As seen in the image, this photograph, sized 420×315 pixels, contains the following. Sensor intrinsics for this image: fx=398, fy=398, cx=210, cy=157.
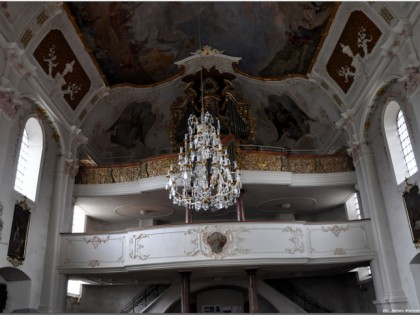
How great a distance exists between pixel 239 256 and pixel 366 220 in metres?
4.31

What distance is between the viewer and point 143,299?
16.4 metres

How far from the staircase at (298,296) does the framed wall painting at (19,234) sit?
972 cm

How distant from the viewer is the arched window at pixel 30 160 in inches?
441

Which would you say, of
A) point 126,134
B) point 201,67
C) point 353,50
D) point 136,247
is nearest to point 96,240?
point 136,247

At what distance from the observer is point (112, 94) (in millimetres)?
15250

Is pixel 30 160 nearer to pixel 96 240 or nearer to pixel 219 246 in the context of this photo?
pixel 96 240

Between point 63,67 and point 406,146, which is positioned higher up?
point 63,67

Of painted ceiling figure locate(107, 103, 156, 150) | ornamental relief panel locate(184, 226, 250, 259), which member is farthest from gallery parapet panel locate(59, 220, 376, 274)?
painted ceiling figure locate(107, 103, 156, 150)

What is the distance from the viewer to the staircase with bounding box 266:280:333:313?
51.6 ft

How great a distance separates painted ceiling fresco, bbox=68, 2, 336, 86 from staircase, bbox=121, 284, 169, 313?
844 centimetres

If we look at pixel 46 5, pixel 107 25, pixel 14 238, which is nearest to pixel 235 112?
pixel 107 25

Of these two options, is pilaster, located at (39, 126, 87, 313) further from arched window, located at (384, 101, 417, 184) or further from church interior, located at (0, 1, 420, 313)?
arched window, located at (384, 101, 417, 184)

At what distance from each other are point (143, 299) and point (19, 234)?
7525 mm

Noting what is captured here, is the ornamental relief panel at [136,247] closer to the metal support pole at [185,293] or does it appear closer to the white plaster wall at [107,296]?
the metal support pole at [185,293]
